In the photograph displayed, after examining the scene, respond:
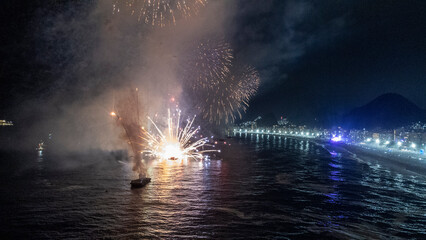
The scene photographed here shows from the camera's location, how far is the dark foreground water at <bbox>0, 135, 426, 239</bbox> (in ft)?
41.1

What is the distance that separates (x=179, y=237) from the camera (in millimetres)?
11672

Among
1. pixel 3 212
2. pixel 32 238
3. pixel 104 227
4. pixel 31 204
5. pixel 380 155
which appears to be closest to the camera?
pixel 32 238

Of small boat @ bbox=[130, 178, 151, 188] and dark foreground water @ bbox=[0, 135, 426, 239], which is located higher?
small boat @ bbox=[130, 178, 151, 188]

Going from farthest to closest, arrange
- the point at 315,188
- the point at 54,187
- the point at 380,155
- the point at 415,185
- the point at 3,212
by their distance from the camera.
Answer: the point at 380,155 < the point at 415,185 < the point at 315,188 < the point at 54,187 < the point at 3,212

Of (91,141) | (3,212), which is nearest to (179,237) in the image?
(3,212)

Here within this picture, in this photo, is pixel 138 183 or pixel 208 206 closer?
pixel 208 206

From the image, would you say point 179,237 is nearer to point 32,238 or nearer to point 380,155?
point 32,238

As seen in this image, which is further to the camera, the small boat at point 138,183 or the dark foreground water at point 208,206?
the small boat at point 138,183

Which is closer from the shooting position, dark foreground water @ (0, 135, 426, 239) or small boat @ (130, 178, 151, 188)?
dark foreground water @ (0, 135, 426, 239)

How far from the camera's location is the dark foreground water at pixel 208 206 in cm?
1254

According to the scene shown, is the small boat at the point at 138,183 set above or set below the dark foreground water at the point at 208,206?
above

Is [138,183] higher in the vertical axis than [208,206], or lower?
higher

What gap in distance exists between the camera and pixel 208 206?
16.1m

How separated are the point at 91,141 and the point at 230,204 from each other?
156 feet
